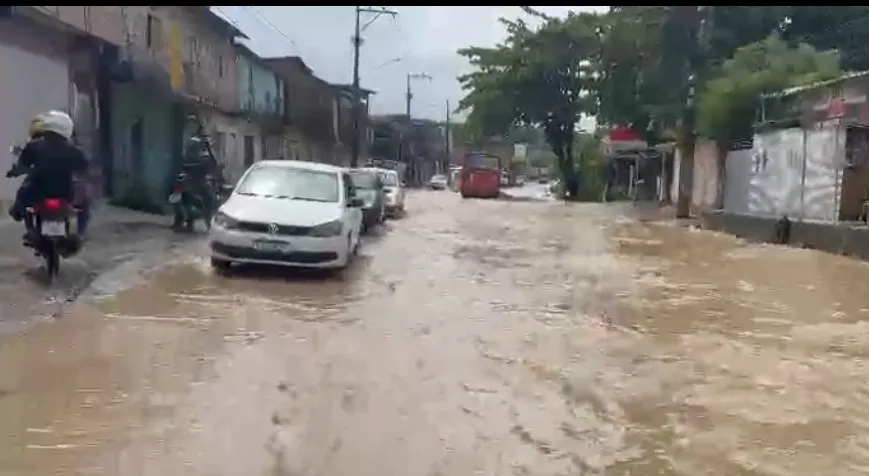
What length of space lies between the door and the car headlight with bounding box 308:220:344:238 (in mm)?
28157

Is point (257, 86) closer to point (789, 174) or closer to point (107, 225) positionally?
point (107, 225)

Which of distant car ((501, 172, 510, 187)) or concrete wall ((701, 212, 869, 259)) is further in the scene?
distant car ((501, 172, 510, 187))

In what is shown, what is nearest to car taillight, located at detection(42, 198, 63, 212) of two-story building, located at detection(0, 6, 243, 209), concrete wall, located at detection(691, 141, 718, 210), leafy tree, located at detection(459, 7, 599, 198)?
two-story building, located at detection(0, 6, 243, 209)

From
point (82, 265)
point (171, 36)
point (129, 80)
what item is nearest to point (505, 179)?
point (171, 36)

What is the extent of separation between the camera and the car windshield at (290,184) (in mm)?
13031

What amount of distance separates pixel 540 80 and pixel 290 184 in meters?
41.1

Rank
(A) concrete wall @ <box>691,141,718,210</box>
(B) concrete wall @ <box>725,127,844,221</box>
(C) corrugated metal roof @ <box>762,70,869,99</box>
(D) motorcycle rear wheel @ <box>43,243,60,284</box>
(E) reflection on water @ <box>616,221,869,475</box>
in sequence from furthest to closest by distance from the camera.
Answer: (A) concrete wall @ <box>691,141,718,210</box> < (C) corrugated metal roof @ <box>762,70,869,99</box> < (B) concrete wall @ <box>725,127,844,221</box> < (D) motorcycle rear wheel @ <box>43,243,60,284</box> < (E) reflection on water @ <box>616,221,869,475</box>

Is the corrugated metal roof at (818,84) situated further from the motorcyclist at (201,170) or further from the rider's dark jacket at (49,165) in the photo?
the rider's dark jacket at (49,165)

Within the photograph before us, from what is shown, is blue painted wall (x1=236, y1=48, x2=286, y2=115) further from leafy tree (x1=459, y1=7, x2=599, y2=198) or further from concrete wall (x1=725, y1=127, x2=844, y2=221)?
concrete wall (x1=725, y1=127, x2=844, y2=221)

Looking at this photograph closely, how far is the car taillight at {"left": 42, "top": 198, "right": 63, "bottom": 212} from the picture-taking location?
32.7 feet

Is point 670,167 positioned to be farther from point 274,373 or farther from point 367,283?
point 274,373

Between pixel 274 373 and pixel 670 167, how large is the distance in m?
35.0

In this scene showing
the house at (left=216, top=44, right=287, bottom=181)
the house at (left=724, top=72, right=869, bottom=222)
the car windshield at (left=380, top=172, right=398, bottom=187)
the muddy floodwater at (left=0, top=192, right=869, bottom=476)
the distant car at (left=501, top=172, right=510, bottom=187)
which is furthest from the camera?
the distant car at (left=501, top=172, right=510, bottom=187)

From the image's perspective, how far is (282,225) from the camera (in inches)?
471
